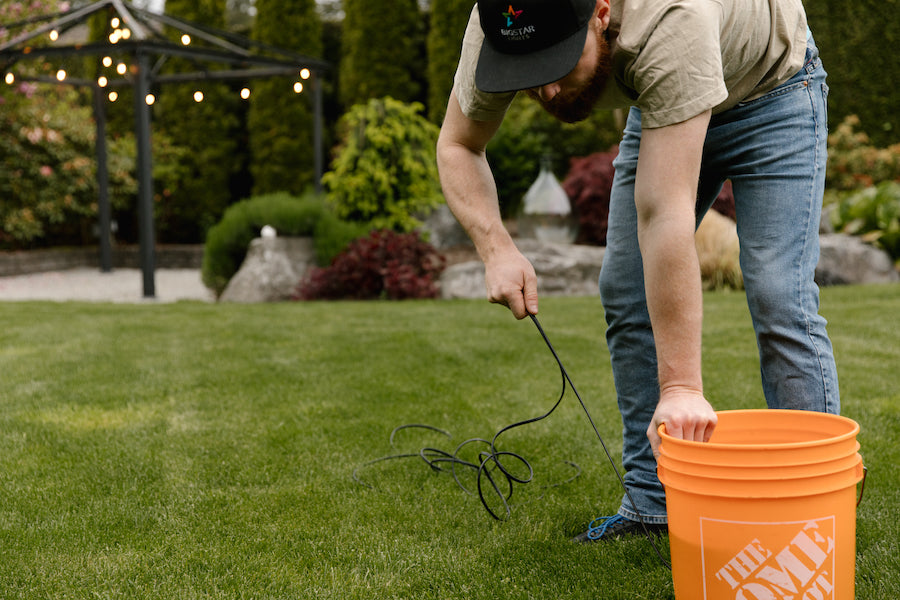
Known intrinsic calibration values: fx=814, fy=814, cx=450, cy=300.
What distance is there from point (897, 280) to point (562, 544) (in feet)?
21.9

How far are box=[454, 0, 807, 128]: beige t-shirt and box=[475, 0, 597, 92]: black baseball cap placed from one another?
98 millimetres

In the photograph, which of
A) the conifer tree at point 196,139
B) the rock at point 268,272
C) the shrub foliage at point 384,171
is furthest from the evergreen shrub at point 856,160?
the conifer tree at point 196,139

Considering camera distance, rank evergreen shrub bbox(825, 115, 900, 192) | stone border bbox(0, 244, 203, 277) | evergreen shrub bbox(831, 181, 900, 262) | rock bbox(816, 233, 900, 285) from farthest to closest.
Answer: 1. stone border bbox(0, 244, 203, 277)
2. evergreen shrub bbox(825, 115, 900, 192)
3. evergreen shrub bbox(831, 181, 900, 262)
4. rock bbox(816, 233, 900, 285)

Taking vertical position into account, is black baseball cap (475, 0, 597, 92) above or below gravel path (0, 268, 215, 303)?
above

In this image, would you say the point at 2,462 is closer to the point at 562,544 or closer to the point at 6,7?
the point at 562,544

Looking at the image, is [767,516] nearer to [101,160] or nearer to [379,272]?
[379,272]

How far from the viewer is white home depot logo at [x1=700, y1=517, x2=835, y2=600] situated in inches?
53.4

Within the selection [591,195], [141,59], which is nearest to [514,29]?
[141,59]

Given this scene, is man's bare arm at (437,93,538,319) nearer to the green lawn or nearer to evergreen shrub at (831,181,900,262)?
Result: the green lawn

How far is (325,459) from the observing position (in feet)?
8.29

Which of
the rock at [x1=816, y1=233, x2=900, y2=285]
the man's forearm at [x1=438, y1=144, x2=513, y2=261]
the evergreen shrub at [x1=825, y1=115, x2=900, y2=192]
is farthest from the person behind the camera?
the evergreen shrub at [x1=825, y1=115, x2=900, y2=192]

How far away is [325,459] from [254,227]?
226 inches

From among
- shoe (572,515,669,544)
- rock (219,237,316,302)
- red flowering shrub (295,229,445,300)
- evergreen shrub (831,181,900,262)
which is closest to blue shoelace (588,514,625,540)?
shoe (572,515,669,544)

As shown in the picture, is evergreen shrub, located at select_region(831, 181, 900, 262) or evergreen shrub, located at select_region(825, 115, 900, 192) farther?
evergreen shrub, located at select_region(825, 115, 900, 192)
